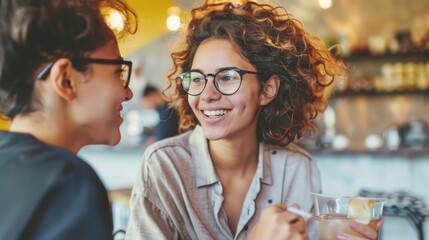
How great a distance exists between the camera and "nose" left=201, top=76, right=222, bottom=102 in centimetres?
144

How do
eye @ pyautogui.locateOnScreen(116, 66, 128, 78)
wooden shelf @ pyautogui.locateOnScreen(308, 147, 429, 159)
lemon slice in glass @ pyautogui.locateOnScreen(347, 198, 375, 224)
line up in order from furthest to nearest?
wooden shelf @ pyautogui.locateOnScreen(308, 147, 429, 159) → lemon slice in glass @ pyautogui.locateOnScreen(347, 198, 375, 224) → eye @ pyautogui.locateOnScreen(116, 66, 128, 78)

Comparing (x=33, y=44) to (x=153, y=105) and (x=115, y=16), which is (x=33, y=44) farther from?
(x=153, y=105)

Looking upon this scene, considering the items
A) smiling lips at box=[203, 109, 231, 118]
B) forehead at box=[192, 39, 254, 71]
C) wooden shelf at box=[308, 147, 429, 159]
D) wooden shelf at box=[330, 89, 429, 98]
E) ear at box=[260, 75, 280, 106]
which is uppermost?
forehead at box=[192, 39, 254, 71]

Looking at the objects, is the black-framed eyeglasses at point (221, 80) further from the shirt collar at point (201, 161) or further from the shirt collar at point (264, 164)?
the shirt collar at point (264, 164)

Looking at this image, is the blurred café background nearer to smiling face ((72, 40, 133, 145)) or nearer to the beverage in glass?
the beverage in glass

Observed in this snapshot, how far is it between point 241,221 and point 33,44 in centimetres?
90

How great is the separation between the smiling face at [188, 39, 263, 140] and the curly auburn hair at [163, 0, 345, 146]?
0.03 m

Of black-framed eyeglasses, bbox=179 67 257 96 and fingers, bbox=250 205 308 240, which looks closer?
fingers, bbox=250 205 308 240

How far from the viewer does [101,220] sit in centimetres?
74

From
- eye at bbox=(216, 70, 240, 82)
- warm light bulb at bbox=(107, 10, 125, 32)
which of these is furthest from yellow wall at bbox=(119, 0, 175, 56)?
warm light bulb at bbox=(107, 10, 125, 32)

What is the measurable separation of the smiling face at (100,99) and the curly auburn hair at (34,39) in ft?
0.13

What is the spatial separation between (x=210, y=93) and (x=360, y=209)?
53 centimetres

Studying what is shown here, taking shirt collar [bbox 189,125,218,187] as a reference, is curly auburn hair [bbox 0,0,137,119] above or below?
above

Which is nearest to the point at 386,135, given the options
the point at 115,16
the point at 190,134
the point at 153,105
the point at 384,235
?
the point at 384,235
